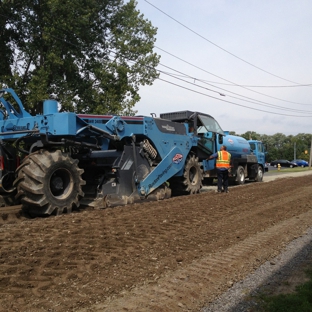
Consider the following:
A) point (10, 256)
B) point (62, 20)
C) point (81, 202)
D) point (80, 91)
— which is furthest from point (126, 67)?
point (10, 256)

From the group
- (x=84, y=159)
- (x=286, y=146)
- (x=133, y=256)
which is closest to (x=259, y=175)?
(x=84, y=159)

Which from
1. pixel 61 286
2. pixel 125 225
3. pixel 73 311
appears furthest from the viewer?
pixel 125 225

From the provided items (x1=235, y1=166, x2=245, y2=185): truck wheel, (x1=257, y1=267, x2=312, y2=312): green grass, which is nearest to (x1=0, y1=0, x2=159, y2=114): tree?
(x1=235, y1=166, x2=245, y2=185): truck wheel

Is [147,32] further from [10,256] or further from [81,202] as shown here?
[10,256]

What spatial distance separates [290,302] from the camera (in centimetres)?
369

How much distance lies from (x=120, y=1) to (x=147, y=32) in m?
2.37

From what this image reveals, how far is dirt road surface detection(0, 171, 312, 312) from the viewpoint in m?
3.67

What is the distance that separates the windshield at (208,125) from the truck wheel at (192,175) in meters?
1.47

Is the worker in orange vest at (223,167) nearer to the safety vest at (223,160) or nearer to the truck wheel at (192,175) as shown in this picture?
the safety vest at (223,160)

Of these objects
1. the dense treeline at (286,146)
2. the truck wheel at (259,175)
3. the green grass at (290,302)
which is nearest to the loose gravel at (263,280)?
the green grass at (290,302)

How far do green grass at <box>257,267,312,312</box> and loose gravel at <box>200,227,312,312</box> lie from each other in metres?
0.10

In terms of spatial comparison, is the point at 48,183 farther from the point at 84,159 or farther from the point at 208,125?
A: the point at 208,125

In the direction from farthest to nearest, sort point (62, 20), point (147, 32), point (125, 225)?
point (147, 32), point (62, 20), point (125, 225)

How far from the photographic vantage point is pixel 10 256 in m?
4.62
